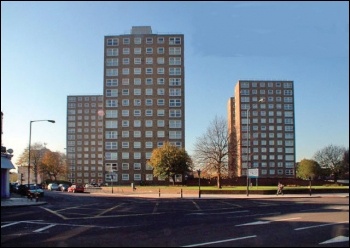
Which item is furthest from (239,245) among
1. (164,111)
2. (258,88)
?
(258,88)

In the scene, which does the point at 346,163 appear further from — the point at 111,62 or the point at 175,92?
the point at 111,62

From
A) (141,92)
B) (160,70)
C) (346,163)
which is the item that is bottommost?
(346,163)

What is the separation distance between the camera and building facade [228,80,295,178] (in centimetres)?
14275

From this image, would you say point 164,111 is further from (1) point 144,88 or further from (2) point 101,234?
(2) point 101,234

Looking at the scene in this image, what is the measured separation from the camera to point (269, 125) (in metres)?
145

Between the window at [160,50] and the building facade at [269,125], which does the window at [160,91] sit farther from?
the building facade at [269,125]

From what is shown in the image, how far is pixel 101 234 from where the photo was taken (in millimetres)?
13141

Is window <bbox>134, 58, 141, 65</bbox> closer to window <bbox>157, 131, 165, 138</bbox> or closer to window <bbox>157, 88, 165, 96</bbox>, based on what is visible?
window <bbox>157, 88, 165, 96</bbox>

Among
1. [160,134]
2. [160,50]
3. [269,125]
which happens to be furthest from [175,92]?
[269,125]

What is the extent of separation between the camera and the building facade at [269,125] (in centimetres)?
14275

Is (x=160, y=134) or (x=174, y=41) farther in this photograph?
(x=174, y=41)

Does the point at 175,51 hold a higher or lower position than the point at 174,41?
lower

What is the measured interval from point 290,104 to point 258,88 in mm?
12719

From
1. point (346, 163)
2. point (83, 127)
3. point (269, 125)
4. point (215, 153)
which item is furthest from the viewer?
point (83, 127)
